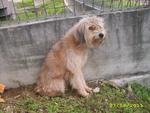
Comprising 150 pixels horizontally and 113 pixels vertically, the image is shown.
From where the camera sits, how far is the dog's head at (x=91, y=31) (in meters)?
5.97

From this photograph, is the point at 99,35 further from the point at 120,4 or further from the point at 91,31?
the point at 120,4

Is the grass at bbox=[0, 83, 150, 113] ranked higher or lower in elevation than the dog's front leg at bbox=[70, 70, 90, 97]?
lower

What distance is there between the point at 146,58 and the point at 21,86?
8.28ft

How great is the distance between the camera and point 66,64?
250 inches

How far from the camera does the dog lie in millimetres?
6222

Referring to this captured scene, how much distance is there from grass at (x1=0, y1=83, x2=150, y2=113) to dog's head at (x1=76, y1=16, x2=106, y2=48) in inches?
41.5

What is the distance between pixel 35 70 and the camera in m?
6.73

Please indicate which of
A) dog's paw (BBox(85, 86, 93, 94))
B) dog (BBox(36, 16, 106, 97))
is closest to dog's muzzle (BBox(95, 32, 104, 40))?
dog (BBox(36, 16, 106, 97))

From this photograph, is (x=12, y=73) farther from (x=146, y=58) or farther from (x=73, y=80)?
(x=146, y=58)

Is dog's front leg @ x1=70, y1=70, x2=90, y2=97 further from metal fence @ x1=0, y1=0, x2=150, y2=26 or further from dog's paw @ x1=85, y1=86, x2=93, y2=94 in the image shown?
metal fence @ x1=0, y1=0, x2=150, y2=26

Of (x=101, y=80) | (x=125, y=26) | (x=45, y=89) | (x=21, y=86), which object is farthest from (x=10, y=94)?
(x=125, y=26)
